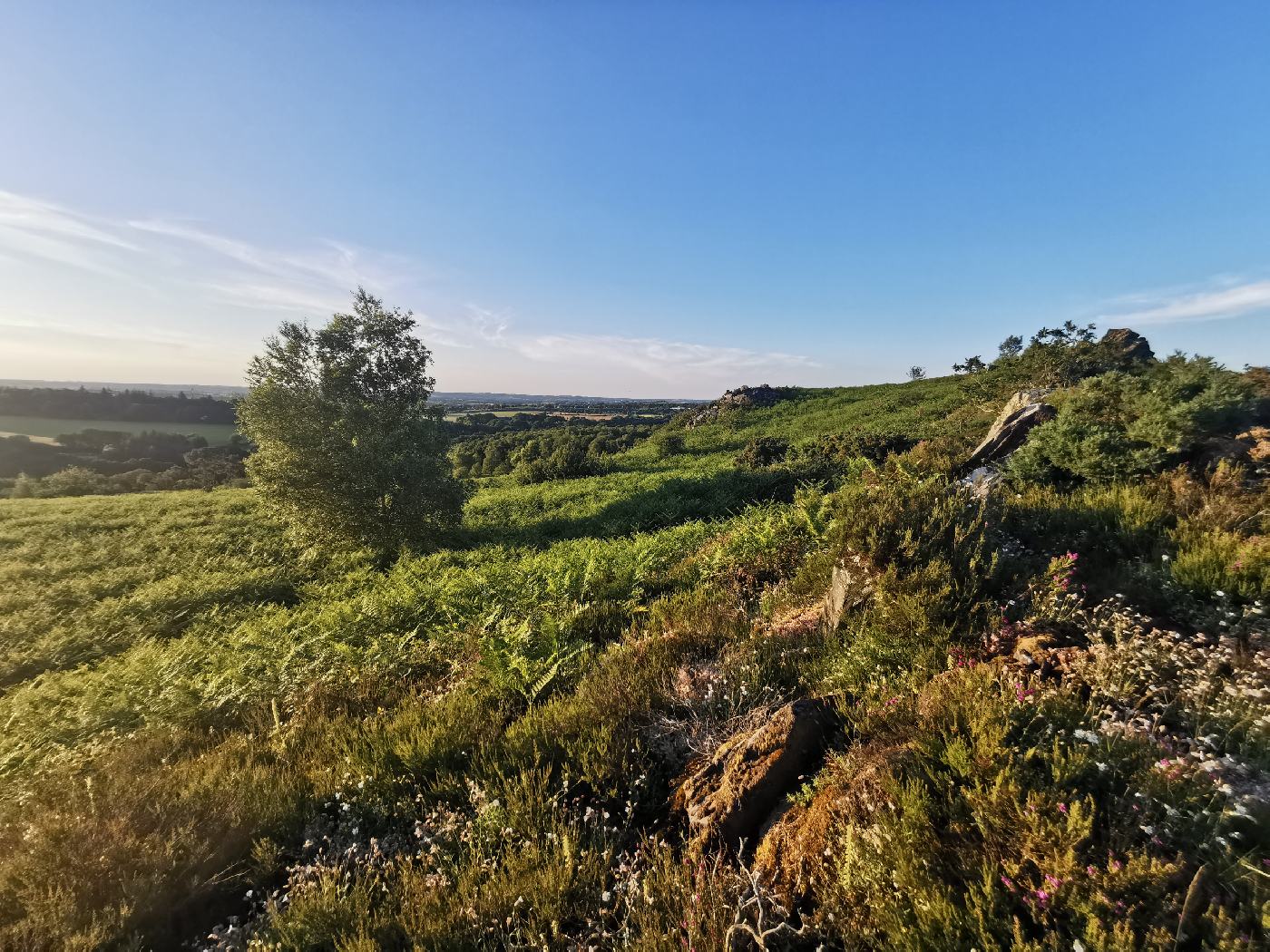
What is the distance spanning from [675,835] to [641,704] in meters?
1.23

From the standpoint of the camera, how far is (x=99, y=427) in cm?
8194

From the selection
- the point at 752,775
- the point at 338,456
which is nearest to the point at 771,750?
the point at 752,775

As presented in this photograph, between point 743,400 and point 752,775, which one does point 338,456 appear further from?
point 743,400

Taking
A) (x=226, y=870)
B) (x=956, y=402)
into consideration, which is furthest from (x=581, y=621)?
(x=956, y=402)

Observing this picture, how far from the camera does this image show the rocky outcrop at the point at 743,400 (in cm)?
5450

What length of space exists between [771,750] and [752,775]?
26 cm

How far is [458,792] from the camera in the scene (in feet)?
13.3

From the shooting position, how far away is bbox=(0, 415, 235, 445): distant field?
74188 millimetres

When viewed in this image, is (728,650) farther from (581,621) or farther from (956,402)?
(956,402)

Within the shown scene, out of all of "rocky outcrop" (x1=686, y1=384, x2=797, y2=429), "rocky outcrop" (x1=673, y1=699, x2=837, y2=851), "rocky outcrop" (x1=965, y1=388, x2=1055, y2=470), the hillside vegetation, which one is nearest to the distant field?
"rocky outcrop" (x1=686, y1=384, x2=797, y2=429)

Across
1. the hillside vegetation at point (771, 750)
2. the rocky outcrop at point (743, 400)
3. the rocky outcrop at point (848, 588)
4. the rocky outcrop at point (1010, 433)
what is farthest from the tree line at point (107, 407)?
the rocky outcrop at point (848, 588)

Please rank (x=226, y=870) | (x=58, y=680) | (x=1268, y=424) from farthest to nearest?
(x=58, y=680) < (x=1268, y=424) < (x=226, y=870)

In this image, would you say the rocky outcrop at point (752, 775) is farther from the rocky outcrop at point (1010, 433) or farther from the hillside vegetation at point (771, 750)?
the rocky outcrop at point (1010, 433)

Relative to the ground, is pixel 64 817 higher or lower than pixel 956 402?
lower
